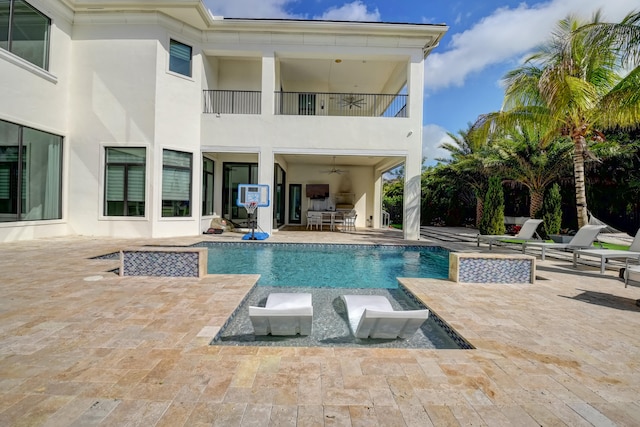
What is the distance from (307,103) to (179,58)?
5.87 metres

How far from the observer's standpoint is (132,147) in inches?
425

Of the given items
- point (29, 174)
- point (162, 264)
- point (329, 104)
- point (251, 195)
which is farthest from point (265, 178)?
point (29, 174)

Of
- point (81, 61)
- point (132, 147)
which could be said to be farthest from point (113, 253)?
point (81, 61)

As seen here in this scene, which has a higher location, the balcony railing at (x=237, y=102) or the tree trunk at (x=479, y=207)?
the balcony railing at (x=237, y=102)

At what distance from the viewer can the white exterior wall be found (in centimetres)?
879

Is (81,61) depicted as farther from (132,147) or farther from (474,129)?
(474,129)

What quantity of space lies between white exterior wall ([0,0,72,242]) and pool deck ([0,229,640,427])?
23.2ft

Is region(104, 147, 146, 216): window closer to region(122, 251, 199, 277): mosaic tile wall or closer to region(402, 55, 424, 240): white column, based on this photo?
region(122, 251, 199, 277): mosaic tile wall

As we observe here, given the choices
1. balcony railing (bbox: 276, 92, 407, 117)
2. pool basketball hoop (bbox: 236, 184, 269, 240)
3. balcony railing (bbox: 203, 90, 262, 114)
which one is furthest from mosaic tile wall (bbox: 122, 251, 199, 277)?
balcony railing (bbox: 276, 92, 407, 117)

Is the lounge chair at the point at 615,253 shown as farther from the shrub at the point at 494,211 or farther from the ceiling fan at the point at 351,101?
the ceiling fan at the point at 351,101

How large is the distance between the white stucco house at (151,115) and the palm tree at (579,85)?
10.4 ft

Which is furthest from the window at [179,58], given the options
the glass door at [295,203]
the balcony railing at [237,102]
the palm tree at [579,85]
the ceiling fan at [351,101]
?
the palm tree at [579,85]

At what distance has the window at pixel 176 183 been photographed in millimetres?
11102

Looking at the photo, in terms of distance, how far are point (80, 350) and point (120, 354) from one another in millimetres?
372
